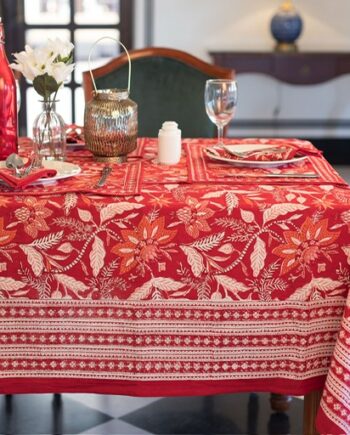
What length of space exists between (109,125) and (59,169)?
178 millimetres

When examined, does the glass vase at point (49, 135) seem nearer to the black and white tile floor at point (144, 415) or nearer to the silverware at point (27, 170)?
the silverware at point (27, 170)

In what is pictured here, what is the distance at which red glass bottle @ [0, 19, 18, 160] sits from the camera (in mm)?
1805

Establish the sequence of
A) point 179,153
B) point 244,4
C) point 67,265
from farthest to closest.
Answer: point 244,4
point 179,153
point 67,265

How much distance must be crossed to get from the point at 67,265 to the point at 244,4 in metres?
3.72

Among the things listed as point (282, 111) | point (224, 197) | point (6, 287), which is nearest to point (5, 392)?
point (6, 287)

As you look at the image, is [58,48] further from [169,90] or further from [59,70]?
[169,90]

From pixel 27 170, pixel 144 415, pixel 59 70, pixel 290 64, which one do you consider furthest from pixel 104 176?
pixel 290 64

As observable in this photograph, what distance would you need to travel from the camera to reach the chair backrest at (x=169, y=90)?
103 inches

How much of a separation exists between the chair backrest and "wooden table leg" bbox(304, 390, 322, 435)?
3.79 feet

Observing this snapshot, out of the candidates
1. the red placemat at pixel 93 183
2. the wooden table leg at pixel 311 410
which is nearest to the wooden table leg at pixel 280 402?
the wooden table leg at pixel 311 410

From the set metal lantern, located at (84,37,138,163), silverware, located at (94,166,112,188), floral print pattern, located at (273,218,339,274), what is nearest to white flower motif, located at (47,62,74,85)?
metal lantern, located at (84,37,138,163)

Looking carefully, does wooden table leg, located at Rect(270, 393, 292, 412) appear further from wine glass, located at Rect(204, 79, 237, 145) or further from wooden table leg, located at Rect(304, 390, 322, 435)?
wine glass, located at Rect(204, 79, 237, 145)

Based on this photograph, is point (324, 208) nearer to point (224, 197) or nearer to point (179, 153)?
point (224, 197)

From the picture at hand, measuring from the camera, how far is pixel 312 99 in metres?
4.98
